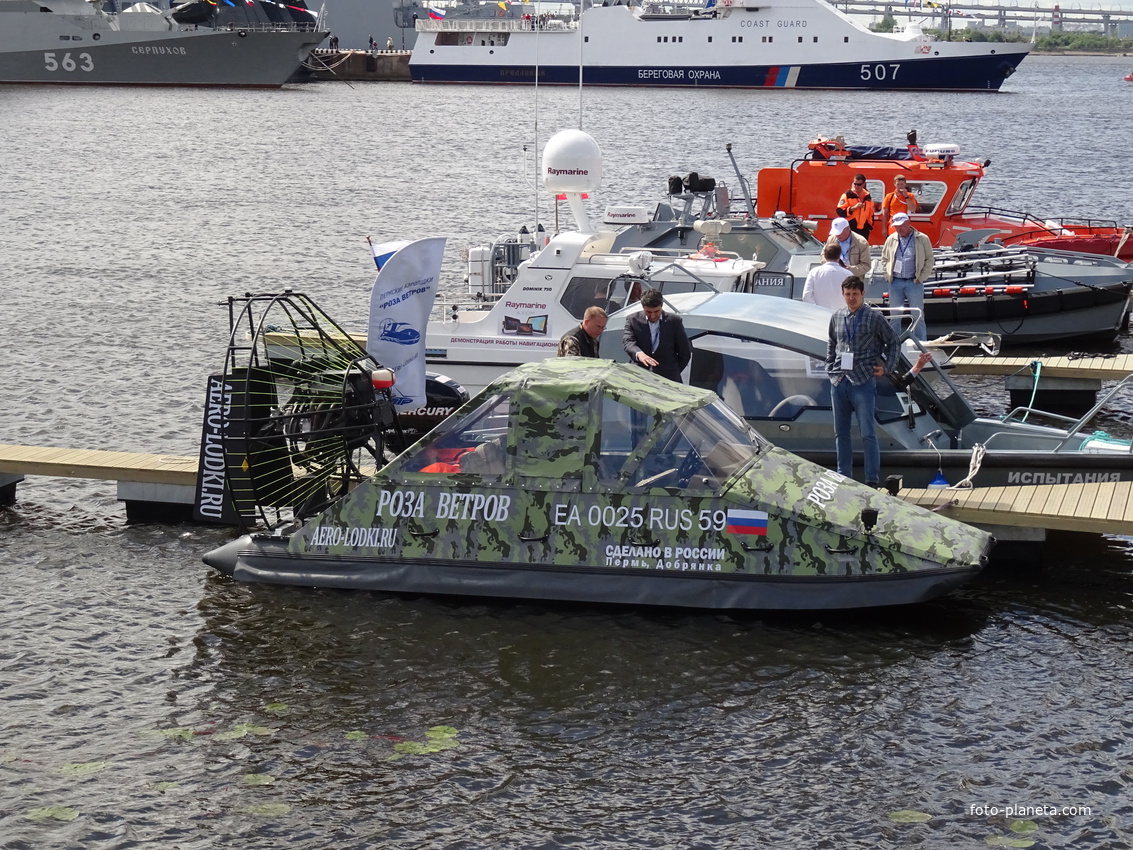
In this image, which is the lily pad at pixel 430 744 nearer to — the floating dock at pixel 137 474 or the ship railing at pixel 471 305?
the floating dock at pixel 137 474

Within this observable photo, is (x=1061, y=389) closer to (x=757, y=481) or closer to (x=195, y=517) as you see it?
(x=757, y=481)

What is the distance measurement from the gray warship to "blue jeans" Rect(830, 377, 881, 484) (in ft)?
273

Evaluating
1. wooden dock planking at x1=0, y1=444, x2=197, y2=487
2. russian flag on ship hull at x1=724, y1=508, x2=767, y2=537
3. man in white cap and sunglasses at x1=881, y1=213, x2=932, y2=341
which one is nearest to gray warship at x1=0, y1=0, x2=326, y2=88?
man in white cap and sunglasses at x1=881, y1=213, x2=932, y2=341

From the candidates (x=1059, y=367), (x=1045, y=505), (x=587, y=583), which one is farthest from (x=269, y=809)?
(x=1059, y=367)

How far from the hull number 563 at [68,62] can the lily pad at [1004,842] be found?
297 feet

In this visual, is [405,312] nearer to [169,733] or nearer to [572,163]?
[169,733]

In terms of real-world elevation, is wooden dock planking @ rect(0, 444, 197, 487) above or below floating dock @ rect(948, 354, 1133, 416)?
below

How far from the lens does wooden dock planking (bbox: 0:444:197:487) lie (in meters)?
12.4

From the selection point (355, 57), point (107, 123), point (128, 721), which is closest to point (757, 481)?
point (128, 721)

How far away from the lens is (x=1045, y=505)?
418 inches

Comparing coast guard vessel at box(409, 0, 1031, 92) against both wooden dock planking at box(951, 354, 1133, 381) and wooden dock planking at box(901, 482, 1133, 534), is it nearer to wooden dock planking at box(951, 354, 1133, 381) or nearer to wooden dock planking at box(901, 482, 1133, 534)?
wooden dock planking at box(951, 354, 1133, 381)

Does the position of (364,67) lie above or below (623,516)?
above

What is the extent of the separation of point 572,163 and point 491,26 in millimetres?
85829

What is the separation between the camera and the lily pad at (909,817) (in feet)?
24.5
